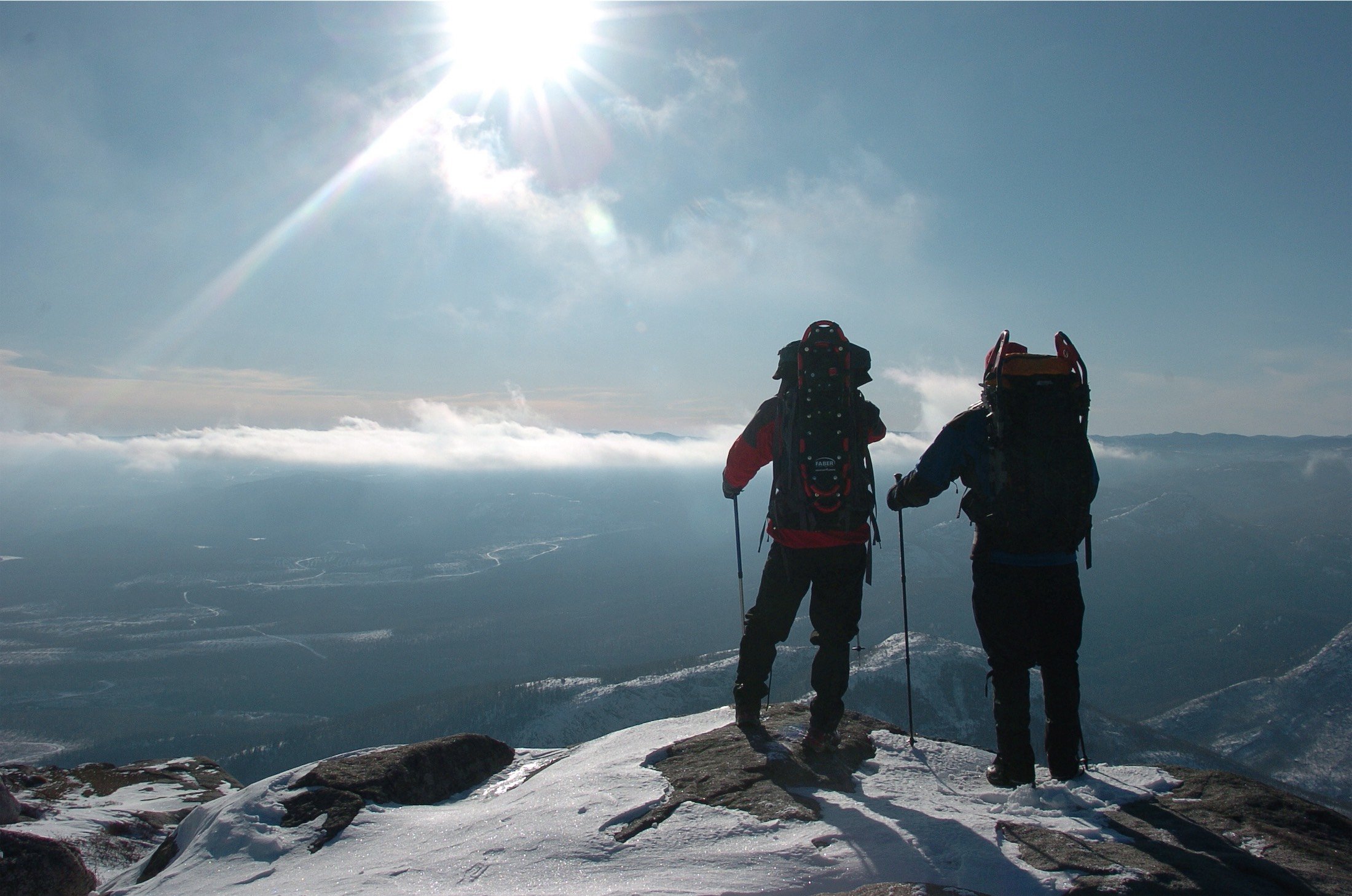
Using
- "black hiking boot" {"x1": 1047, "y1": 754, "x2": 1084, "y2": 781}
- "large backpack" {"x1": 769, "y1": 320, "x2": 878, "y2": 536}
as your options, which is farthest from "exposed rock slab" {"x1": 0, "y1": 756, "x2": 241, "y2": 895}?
"black hiking boot" {"x1": 1047, "y1": 754, "x2": 1084, "y2": 781}

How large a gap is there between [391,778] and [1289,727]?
252148mm

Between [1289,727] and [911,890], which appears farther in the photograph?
[1289,727]

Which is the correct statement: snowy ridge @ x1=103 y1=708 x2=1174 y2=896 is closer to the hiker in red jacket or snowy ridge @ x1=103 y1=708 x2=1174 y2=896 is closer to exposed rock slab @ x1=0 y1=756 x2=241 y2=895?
the hiker in red jacket

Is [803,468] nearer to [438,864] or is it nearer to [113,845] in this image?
[438,864]

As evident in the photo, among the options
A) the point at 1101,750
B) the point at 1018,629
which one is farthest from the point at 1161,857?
the point at 1101,750

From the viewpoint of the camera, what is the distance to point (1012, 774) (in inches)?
262

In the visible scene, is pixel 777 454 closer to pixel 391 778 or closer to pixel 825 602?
pixel 825 602

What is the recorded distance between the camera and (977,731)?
427 ft

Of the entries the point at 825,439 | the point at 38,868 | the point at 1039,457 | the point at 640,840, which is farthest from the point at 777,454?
the point at 38,868

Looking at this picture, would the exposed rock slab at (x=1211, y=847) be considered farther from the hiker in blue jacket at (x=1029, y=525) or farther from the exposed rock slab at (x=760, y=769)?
the exposed rock slab at (x=760, y=769)

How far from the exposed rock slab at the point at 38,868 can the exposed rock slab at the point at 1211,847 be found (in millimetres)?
10058

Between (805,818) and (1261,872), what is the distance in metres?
3.18

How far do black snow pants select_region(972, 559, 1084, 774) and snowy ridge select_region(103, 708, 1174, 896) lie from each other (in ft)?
1.51

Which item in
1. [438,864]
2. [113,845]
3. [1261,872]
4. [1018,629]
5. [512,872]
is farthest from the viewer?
[113,845]
